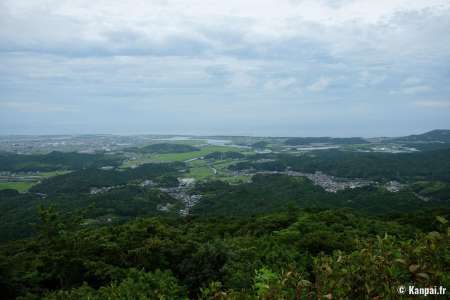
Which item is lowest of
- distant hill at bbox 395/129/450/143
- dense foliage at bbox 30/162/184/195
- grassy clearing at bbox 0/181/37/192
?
grassy clearing at bbox 0/181/37/192

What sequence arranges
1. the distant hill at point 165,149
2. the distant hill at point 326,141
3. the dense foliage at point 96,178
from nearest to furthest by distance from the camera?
1. the dense foliage at point 96,178
2. the distant hill at point 165,149
3. the distant hill at point 326,141

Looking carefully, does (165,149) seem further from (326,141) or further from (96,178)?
(326,141)

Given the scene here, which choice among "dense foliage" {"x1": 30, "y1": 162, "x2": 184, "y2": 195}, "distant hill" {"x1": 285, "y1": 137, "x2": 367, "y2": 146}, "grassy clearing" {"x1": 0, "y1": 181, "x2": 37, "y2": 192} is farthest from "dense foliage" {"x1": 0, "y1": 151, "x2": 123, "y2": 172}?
"distant hill" {"x1": 285, "y1": 137, "x2": 367, "y2": 146}

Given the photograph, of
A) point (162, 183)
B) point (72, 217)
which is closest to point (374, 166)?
point (162, 183)

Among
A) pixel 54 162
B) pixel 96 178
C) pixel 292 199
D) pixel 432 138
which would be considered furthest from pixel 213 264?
pixel 432 138

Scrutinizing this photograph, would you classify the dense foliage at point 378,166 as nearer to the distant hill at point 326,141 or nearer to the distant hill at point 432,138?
the distant hill at point 326,141

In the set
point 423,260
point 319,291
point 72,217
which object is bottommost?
point 72,217

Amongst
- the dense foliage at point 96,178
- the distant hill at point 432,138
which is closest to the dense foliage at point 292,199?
the dense foliage at point 96,178

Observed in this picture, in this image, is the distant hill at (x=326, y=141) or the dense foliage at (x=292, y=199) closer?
the dense foliage at (x=292, y=199)

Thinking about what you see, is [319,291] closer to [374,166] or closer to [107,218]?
[107,218]

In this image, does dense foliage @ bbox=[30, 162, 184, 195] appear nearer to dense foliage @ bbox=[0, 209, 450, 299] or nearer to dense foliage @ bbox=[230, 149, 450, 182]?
dense foliage @ bbox=[230, 149, 450, 182]

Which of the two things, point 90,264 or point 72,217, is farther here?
point 72,217
